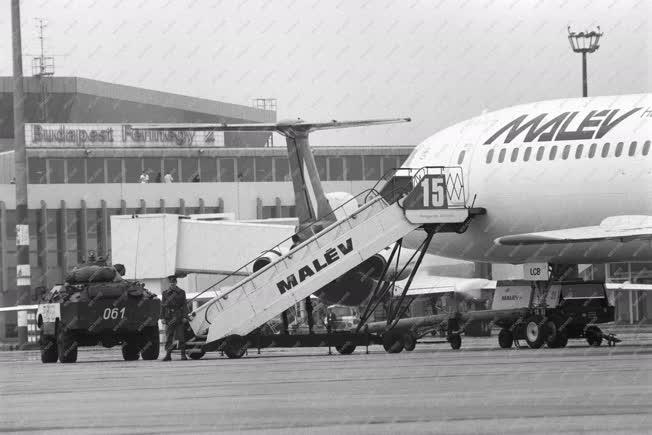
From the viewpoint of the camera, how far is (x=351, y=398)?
13859 mm

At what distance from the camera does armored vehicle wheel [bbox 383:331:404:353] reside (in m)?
28.1

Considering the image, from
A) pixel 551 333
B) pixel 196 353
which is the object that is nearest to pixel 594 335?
pixel 551 333

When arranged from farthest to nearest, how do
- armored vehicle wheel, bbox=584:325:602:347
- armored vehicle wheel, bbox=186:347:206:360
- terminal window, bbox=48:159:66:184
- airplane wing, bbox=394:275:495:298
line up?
terminal window, bbox=48:159:66:184
airplane wing, bbox=394:275:495:298
armored vehicle wheel, bbox=584:325:602:347
armored vehicle wheel, bbox=186:347:206:360

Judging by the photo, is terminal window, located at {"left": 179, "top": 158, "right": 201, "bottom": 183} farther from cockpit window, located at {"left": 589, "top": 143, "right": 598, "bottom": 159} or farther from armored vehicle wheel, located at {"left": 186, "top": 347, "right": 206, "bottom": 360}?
cockpit window, located at {"left": 589, "top": 143, "right": 598, "bottom": 159}

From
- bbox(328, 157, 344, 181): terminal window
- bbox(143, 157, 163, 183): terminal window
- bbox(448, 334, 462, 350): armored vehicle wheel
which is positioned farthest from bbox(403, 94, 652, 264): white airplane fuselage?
bbox(328, 157, 344, 181): terminal window

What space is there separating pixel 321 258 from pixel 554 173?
4.60 metres

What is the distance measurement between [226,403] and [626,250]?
15.4 metres

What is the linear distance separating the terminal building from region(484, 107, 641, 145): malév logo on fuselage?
31472 millimetres

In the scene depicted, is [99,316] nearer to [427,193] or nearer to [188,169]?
[427,193]

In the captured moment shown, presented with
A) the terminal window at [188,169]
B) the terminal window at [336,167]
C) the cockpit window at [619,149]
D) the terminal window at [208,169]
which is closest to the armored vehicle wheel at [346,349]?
the cockpit window at [619,149]

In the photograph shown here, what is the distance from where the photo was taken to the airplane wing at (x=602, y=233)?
2585 centimetres

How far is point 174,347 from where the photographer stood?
90.5 ft

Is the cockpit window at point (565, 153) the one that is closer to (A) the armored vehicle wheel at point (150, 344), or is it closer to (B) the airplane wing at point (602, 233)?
Result: (B) the airplane wing at point (602, 233)

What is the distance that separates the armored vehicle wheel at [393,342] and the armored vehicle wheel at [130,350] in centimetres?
478
